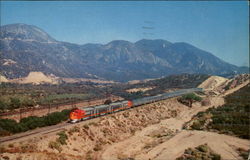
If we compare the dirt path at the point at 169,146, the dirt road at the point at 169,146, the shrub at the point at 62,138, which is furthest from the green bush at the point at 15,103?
A: the dirt road at the point at 169,146

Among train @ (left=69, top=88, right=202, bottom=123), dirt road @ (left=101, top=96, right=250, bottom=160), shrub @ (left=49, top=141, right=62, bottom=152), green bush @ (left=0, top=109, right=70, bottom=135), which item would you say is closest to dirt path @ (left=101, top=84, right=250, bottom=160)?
dirt road @ (left=101, top=96, right=250, bottom=160)

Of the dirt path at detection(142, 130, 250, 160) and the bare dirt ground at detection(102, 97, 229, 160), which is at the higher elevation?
the dirt path at detection(142, 130, 250, 160)

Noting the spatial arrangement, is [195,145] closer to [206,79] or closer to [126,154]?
[126,154]

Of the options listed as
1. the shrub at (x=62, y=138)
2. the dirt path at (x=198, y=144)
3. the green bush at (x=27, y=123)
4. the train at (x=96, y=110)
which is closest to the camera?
the dirt path at (x=198, y=144)

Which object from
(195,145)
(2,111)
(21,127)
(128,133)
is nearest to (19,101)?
(2,111)

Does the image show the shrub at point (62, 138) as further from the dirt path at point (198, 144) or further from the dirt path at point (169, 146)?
the dirt path at point (198, 144)

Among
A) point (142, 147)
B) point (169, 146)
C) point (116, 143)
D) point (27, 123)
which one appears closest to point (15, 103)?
point (27, 123)

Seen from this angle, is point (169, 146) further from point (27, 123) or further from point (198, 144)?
point (27, 123)

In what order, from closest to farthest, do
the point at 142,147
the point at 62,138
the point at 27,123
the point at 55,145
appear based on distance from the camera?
1. the point at 55,145
2. the point at 62,138
3. the point at 142,147
4. the point at 27,123

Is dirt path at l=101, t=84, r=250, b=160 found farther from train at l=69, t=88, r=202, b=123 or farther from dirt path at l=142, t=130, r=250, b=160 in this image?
train at l=69, t=88, r=202, b=123

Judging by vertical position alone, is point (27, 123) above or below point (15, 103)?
above

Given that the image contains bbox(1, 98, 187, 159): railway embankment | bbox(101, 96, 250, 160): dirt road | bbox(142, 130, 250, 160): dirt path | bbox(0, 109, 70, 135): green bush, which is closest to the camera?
bbox(1, 98, 187, 159): railway embankment

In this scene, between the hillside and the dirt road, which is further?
the dirt road
